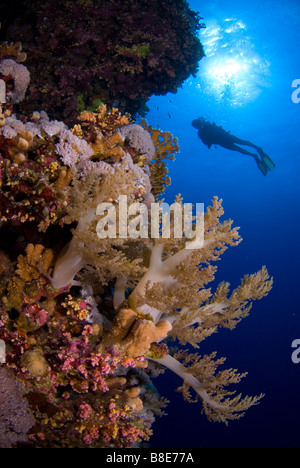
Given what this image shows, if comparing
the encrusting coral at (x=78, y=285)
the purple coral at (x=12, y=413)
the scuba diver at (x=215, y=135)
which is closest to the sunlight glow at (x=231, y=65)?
the scuba diver at (x=215, y=135)

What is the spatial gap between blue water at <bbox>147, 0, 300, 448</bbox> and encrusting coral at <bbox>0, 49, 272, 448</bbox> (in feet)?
40.0

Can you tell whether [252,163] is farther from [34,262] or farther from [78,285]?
[34,262]

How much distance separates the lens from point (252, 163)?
42812mm

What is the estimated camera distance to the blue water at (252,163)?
19078 millimetres

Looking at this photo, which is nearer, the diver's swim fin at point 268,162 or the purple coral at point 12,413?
the purple coral at point 12,413

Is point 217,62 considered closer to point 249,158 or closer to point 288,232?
point 249,158

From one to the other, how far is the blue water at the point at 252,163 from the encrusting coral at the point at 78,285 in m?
12.2

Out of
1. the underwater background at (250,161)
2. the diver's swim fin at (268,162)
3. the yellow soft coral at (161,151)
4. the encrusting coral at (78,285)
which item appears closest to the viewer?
the encrusting coral at (78,285)

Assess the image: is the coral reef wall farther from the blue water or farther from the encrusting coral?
the blue water

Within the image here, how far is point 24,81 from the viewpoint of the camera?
432 cm

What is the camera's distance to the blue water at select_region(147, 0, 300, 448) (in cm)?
1908

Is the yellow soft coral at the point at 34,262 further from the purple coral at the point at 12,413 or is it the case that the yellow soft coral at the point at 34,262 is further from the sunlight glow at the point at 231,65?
the sunlight glow at the point at 231,65

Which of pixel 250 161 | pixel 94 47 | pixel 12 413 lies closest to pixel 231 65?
pixel 250 161
